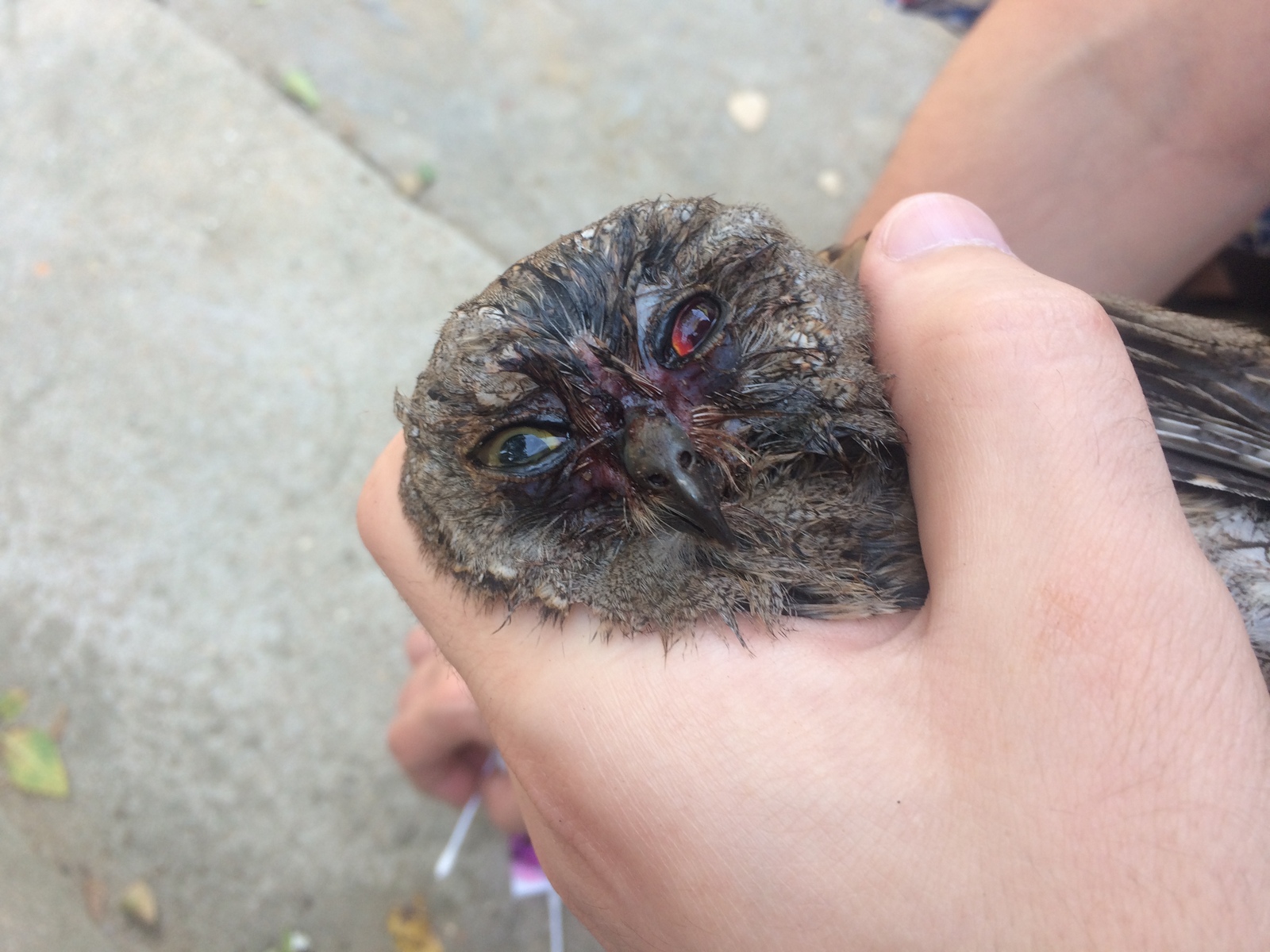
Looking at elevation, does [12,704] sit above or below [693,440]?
below

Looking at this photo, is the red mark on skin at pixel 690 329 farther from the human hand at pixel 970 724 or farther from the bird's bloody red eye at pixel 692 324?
the human hand at pixel 970 724

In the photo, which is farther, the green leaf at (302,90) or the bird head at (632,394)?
the green leaf at (302,90)

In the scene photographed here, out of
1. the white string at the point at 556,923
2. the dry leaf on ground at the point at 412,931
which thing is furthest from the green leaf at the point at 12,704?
the white string at the point at 556,923

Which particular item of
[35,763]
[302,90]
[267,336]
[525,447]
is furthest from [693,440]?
[302,90]

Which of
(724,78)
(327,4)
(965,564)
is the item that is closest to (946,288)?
(965,564)

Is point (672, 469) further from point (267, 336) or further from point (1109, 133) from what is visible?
point (267, 336)

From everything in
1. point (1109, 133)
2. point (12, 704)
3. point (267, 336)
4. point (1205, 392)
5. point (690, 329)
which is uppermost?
point (1109, 133)

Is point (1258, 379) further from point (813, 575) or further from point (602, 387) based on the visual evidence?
point (602, 387)
